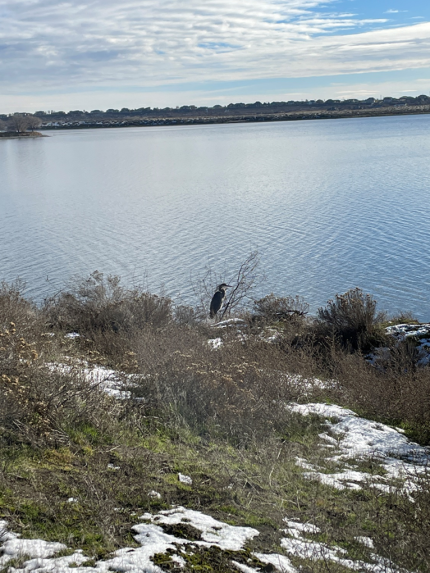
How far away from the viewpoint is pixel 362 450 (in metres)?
6.64

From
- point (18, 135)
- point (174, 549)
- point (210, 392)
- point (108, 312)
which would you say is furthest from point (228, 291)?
point (18, 135)

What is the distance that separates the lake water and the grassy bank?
9.25 meters

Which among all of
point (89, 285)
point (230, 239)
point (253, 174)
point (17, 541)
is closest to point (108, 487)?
point (17, 541)

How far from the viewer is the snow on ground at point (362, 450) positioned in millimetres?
5562

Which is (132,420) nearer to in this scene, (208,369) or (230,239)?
(208,369)

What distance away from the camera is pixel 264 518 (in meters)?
4.39

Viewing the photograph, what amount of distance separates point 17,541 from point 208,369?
13.9 ft

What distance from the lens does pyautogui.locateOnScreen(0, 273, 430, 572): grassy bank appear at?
407cm

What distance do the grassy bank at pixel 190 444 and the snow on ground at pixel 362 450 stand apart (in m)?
0.15

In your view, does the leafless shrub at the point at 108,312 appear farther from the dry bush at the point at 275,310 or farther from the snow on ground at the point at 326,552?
the snow on ground at the point at 326,552

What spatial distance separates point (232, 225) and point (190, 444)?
22.8 m

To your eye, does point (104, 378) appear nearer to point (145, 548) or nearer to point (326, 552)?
point (145, 548)

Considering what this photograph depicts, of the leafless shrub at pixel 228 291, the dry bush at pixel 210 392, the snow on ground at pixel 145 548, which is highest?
the snow on ground at pixel 145 548

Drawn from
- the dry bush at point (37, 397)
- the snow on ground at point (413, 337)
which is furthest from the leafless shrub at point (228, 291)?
the dry bush at point (37, 397)
